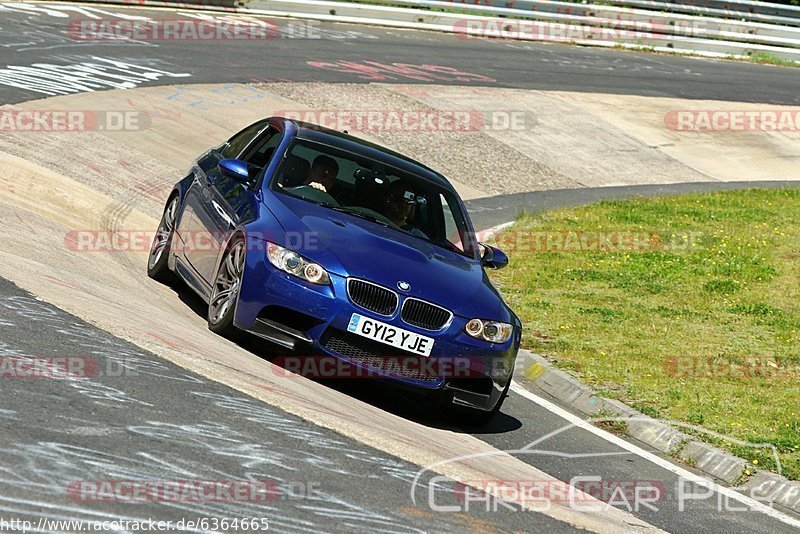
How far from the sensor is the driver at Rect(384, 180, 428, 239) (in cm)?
938

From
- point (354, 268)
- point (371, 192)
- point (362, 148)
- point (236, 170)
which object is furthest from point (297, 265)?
point (362, 148)

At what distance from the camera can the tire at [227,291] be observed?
27.4 feet

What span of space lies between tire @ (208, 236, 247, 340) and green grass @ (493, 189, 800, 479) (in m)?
3.27

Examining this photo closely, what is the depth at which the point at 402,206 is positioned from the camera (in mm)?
9508

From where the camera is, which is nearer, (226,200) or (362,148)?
(226,200)

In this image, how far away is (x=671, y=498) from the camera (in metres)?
7.52

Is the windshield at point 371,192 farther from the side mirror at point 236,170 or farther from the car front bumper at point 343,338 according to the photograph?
the car front bumper at point 343,338

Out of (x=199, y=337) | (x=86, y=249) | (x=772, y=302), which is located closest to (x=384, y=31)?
(x=772, y=302)

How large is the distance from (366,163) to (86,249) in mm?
2770

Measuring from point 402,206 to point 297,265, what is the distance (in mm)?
1656

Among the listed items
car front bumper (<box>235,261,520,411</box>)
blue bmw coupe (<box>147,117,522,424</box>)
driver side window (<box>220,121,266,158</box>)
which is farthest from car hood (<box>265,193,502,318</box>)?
driver side window (<box>220,121,266,158</box>)

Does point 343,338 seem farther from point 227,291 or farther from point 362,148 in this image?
point 362,148

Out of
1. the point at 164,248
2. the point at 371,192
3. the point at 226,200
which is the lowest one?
the point at 164,248

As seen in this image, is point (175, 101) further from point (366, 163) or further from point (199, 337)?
point (199, 337)
